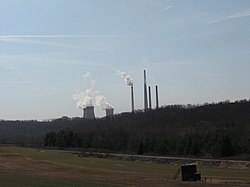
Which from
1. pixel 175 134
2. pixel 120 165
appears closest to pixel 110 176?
pixel 120 165

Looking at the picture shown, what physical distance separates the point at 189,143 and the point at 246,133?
9.83 metres

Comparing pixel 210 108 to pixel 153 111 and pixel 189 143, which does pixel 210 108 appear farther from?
pixel 189 143

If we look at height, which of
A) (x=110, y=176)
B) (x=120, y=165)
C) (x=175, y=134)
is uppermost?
(x=175, y=134)

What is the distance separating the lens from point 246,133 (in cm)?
8731

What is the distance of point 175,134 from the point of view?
10869 cm

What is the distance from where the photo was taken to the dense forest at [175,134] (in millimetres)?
84500

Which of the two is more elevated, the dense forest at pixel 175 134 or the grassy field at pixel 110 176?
the dense forest at pixel 175 134

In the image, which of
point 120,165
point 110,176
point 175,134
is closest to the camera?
point 110,176

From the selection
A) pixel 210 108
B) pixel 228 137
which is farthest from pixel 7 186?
pixel 210 108

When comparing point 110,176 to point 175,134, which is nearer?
point 110,176

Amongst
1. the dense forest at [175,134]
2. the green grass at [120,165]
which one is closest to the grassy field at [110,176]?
the green grass at [120,165]

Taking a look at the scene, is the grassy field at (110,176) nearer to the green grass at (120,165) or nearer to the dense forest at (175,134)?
the green grass at (120,165)

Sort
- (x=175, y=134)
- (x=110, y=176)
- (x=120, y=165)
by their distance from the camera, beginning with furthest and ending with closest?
(x=175, y=134) → (x=120, y=165) → (x=110, y=176)

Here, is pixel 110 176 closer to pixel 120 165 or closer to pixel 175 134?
pixel 120 165
